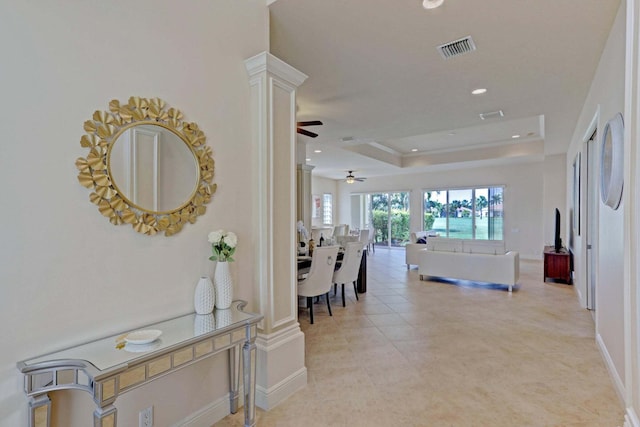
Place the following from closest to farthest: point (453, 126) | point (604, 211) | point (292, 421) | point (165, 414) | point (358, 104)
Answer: point (165, 414), point (292, 421), point (604, 211), point (358, 104), point (453, 126)

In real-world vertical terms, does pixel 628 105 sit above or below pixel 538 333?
above

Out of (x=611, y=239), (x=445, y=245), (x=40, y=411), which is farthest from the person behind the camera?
(x=445, y=245)

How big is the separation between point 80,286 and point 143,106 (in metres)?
0.95

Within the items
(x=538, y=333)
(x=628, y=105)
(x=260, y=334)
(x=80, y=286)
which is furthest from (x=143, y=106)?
(x=538, y=333)

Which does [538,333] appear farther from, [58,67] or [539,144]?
[539,144]

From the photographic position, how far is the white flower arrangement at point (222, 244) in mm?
1986

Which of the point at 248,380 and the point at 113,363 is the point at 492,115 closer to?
the point at 248,380

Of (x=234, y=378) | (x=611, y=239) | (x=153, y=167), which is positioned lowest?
(x=234, y=378)

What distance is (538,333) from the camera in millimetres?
3633

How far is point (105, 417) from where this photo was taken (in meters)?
1.23

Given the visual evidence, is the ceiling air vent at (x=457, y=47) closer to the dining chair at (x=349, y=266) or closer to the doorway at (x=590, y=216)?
A: the doorway at (x=590, y=216)

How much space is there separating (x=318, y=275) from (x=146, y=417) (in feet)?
8.31

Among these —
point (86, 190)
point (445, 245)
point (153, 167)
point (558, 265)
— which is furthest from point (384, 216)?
point (86, 190)

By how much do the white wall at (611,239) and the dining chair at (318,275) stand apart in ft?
8.67
